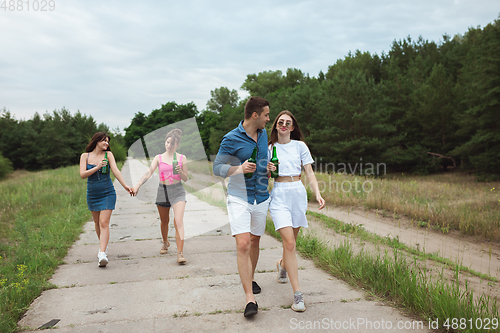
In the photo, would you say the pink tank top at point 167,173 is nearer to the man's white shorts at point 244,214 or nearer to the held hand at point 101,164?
the held hand at point 101,164

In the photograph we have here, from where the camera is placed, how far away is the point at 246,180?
371 centimetres

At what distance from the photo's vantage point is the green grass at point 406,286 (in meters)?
3.07

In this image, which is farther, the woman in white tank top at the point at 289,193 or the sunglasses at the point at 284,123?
the sunglasses at the point at 284,123

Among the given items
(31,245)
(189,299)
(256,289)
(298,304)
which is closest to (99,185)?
(31,245)

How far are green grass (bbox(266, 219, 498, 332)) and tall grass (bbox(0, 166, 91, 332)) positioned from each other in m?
3.79

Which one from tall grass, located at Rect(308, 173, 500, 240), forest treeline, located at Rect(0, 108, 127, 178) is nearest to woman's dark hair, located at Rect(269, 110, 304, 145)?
tall grass, located at Rect(308, 173, 500, 240)

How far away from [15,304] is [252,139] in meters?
3.09

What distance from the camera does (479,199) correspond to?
48.2 feet

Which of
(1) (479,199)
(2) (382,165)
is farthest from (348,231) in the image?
(2) (382,165)

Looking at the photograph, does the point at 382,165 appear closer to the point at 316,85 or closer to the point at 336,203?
the point at 316,85

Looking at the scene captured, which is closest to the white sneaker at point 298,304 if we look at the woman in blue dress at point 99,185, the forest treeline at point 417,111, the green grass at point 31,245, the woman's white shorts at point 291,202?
the woman's white shorts at point 291,202

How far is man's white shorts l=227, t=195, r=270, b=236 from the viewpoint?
3.60m

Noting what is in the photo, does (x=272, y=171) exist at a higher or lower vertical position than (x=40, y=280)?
higher

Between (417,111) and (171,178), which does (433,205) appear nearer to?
(171,178)
